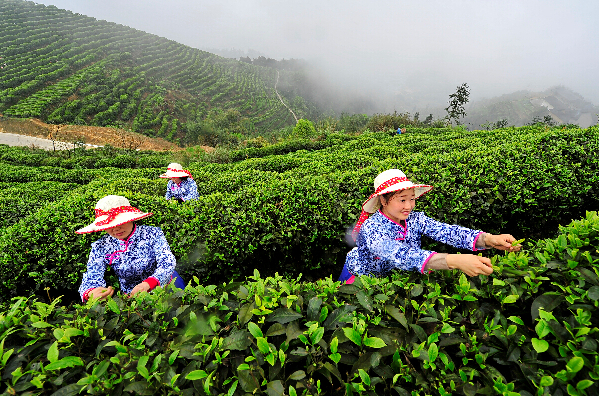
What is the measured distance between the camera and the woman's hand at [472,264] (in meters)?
1.57

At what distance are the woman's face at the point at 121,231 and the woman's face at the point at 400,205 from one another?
2.58 metres

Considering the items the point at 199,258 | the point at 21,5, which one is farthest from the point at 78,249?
the point at 21,5

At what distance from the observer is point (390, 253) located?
2.10m

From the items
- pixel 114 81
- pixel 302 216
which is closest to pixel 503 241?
pixel 302 216

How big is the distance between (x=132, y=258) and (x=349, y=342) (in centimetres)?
250

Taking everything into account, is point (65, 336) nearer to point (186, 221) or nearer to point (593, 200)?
point (186, 221)

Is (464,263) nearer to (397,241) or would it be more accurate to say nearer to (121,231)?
(397,241)

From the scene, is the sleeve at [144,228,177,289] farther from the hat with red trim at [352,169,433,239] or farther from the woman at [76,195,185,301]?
the hat with red trim at [352,169,433,239]

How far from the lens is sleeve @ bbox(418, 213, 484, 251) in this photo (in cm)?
218

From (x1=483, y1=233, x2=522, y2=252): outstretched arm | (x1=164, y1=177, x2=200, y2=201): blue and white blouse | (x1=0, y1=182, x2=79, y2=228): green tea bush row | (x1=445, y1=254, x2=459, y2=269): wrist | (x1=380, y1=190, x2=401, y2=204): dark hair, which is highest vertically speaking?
(x1=380, y1=190, x2=401, y2=204): dark hair

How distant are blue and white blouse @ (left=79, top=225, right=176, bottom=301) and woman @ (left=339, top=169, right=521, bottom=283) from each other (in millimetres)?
1863

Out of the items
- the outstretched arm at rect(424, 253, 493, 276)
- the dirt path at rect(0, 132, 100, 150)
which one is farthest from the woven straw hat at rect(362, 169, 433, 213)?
the dirt path at rect(0, 132, 100, 150)

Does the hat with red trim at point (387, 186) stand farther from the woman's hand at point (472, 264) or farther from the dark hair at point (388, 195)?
the woman's hand at point (472, 264)

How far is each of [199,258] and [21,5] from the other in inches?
4047
